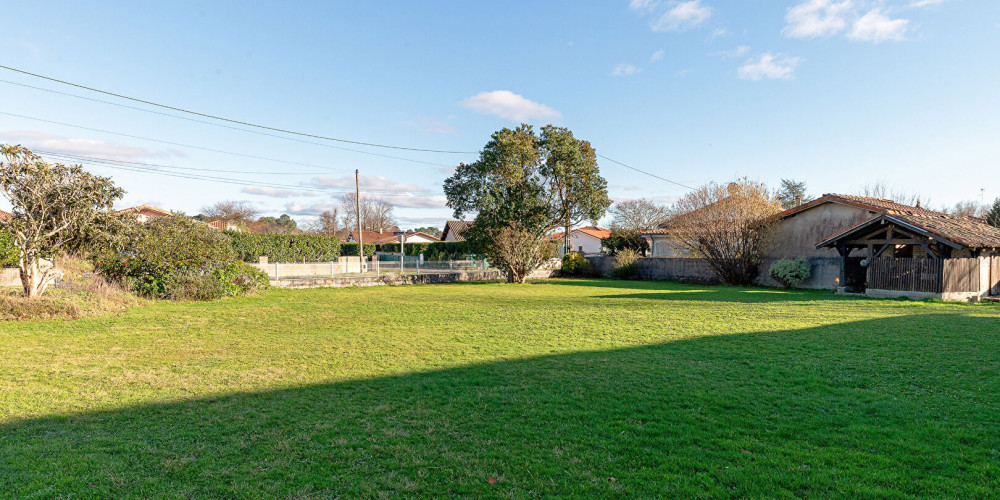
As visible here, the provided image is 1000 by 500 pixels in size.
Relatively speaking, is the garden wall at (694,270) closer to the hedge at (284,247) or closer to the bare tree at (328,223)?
the hedge at (284,247)

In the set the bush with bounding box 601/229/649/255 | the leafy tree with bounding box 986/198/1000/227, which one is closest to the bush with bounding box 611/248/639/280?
the bush with bounding box 601/229/649/255

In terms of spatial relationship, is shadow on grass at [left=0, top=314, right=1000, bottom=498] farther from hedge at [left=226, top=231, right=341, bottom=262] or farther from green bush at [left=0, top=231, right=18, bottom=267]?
hedge at [left=226, top=231, right=341, bottom=262]

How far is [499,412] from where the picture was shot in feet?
16.0

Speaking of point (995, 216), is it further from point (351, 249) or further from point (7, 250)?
point (7, 250)

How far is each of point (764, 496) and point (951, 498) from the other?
1.13 meters

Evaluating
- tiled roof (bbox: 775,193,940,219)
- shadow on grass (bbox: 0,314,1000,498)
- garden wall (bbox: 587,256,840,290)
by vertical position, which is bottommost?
shadow on grass (bbox: 0,314,1000,498)

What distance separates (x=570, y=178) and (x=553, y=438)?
26.3 m

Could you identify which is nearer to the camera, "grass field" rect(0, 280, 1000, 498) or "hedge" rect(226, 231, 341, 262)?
"grass field" rect(0, 280, 1000, 498)

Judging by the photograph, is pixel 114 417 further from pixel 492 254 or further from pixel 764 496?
pixel 492 254

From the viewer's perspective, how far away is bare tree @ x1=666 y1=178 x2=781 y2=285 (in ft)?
76.2

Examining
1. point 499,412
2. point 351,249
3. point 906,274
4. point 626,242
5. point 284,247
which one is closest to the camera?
point 499,412

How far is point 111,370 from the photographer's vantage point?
653 centimetres

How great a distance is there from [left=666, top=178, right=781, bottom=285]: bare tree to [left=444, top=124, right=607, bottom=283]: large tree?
274 inches

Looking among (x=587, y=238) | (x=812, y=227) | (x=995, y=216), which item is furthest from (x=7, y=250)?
(x=587, y=238)
